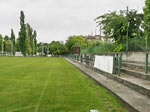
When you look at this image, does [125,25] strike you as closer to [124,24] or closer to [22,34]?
[124,24]

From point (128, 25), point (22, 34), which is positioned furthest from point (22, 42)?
point (128, 25)

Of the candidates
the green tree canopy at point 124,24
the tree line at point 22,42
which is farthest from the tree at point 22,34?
the green tree canopy at point 124,24

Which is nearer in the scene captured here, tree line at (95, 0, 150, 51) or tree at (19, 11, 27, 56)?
tree line at (95, 0, 150, 51)

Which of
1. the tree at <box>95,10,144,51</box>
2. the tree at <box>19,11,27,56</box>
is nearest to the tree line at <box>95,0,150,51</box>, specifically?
the tree at <box>95,10,144,51</box>

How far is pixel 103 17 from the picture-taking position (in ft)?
62.1

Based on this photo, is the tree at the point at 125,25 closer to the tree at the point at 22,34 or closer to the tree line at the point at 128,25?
the tree line at the point at 128,25

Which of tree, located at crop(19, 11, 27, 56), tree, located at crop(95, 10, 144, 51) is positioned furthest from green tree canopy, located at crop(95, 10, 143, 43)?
tree, located at crop(19, 11, 27, 56)

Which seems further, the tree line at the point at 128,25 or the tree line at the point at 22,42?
the tree line at the point at 22,42

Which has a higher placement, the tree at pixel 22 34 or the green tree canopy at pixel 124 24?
the tree at pixel 22 34

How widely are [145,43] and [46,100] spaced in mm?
7614

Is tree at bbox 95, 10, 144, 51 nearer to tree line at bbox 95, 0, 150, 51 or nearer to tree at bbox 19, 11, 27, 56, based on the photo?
tree line at bbox 95, 0, 150, 51

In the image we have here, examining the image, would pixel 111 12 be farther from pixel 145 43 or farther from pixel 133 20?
pixel 145 43

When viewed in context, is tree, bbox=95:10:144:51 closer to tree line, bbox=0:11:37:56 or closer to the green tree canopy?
the green tree canopy

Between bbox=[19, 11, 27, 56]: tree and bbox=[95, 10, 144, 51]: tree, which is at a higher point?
bbox=[19, 11, 27, 56]: tree
